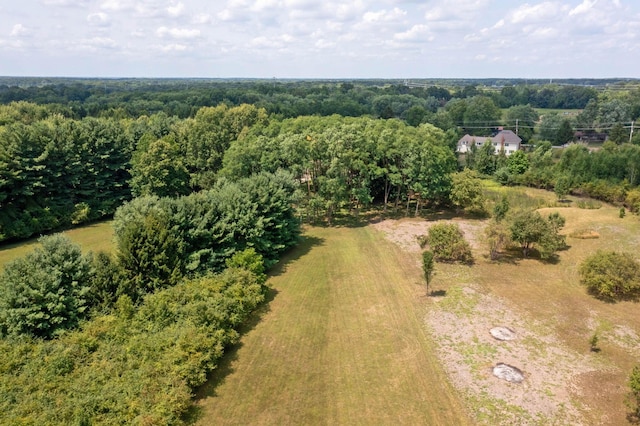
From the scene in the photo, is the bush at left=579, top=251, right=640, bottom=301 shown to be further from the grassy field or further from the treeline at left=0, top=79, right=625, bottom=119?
the treeline at left=0, top=79, right=625, bottom=119

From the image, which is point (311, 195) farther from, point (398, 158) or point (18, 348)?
point (18, 348)

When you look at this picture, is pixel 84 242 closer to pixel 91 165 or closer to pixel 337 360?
pixel 91 165

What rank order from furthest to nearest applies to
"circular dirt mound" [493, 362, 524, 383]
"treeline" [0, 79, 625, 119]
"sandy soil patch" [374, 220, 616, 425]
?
"treeline" [0, 79, 625, 119] < "circular dirt mound" [493, 362, 524, 383] < "sandy soil patch" [374, 220, 616, 425]

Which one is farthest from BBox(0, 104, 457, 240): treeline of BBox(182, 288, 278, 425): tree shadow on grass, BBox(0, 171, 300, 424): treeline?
BBox(182, 288, 278, 425): tree shadow on grass

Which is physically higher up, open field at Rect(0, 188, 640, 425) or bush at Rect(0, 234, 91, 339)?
bush at Rect(0, 234, 91, 339)

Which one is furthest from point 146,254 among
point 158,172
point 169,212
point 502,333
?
point 158,172

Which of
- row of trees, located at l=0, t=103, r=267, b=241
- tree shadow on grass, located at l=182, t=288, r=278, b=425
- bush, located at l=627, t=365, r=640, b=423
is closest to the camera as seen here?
bush, located at l=627, t=365, r=640, b=423

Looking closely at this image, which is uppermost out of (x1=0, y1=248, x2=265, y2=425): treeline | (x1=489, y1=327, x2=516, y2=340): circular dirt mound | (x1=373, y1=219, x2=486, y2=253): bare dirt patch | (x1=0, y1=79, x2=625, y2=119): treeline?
(x1=0, y1=79, x2=625, y2=119): treeline
